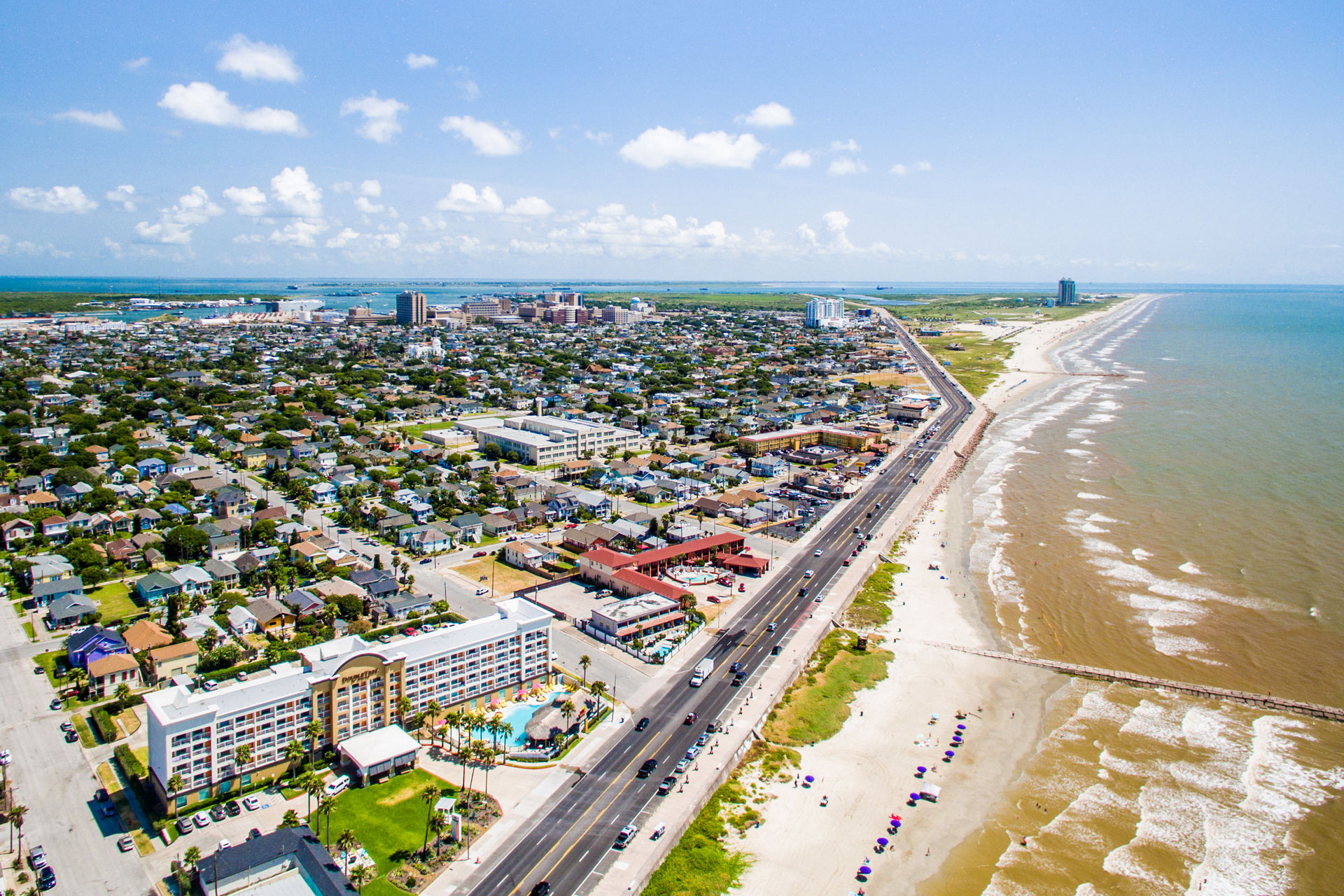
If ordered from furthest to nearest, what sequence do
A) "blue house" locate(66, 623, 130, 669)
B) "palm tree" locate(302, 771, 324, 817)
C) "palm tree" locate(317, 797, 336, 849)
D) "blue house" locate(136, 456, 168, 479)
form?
"blue house" locate(136, 456, 168, 479) < "blue house" locate(66, 623, 130, 669) < "palm tree" locate(302, 771, 324, 817) < "palm tree" locate(317, 797, 336, 849)

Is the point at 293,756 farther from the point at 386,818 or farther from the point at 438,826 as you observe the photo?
the point at 438,826

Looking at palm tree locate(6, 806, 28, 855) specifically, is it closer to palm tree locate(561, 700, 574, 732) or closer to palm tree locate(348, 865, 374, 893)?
palm tree locate(348, 865, 374, 893)

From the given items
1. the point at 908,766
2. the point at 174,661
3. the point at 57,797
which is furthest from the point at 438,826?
the point at 174,661

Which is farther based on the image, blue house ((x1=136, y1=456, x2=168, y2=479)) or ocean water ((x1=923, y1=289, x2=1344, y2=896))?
blue house ((x1=136, y1=456, x2=168, y2=479))

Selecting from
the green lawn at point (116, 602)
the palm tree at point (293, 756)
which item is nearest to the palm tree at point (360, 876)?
the palm tree at point (293, 756)

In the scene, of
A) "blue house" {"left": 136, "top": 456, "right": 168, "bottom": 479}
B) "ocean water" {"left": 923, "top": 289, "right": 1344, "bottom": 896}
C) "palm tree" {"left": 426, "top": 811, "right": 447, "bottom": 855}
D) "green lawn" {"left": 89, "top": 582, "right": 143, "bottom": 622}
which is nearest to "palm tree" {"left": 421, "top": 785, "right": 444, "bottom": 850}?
"palm tree" {"left": 426, "top": 811, "right": 447, "bottom": 855}

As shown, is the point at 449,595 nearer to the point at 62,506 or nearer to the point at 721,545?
the point at 721,545

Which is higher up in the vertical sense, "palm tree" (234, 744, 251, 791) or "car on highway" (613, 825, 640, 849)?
"palm tree" (234, 744, 251, 791)
